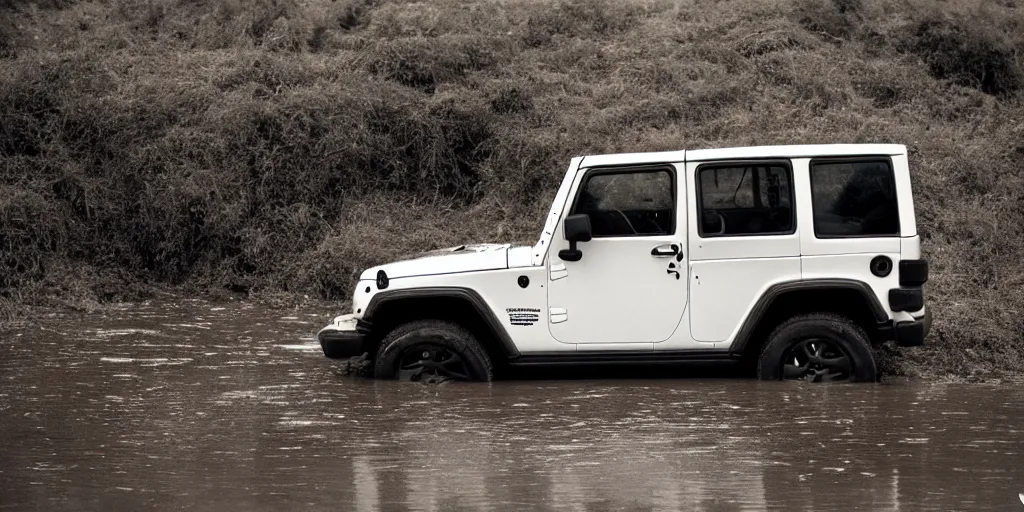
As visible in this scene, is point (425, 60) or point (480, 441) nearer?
point (480, 441)

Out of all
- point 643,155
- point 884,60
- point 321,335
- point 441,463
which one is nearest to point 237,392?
point 321,335

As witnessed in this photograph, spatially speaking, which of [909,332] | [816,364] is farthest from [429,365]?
[909,332]

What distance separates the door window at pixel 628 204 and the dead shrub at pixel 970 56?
10546mm

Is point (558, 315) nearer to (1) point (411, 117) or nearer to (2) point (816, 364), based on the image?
(2) point (816, 364)

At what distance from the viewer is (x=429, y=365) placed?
8.58 metres

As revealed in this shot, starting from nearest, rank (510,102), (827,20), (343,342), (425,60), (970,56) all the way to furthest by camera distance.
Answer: (343,342) → (510,102) → (425,60) → (970,56) → (827,20)

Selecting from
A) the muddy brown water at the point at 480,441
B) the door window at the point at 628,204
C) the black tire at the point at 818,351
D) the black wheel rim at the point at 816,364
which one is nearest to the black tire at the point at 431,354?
the muddy brown water at the point at 480,441

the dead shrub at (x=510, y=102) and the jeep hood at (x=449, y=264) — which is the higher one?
the dead shrub at (x=510, y=102)

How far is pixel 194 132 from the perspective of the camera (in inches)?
594

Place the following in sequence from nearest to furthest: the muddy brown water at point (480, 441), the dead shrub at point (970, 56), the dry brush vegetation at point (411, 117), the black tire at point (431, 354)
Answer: the muddy brown water at point (480, 441), the black tire at point (431, 354), the dry brush vegetation at point (411, 117), the dead shrub at point (970, 56)

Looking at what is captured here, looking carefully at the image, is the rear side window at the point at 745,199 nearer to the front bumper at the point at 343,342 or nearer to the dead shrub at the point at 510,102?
the front bumper at the point at 343,342

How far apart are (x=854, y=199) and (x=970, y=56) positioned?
1061 centimetres

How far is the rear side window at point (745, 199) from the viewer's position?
8.17 m

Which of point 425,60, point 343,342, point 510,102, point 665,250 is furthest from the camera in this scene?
point 425,60
